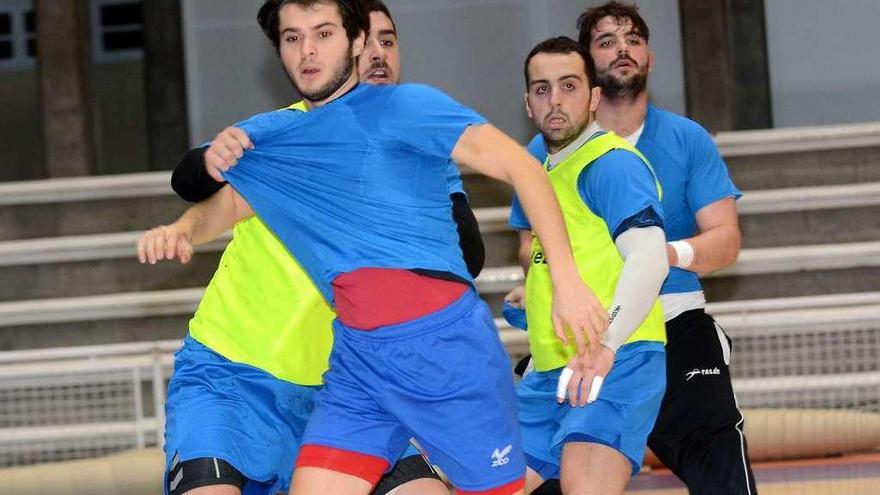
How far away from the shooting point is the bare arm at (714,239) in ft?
12.1

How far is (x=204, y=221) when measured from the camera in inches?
123

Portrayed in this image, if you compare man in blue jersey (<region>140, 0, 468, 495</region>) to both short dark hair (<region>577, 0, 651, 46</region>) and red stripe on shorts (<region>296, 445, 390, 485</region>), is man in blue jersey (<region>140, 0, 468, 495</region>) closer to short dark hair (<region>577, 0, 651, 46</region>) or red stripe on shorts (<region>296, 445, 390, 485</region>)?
red stripe on shorts (<region>296, 445, 390, 485</region>)

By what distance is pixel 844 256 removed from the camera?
348 inches

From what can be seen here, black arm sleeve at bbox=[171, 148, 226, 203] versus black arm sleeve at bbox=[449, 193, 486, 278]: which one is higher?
black arm sleeve at bbox=[171, 148, 226, 203]

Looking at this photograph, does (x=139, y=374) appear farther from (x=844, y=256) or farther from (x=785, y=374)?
(x=844, y=256)

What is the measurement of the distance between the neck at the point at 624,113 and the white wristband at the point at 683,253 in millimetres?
464

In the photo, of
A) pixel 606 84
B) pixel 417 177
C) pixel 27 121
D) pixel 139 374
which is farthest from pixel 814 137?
pixel 27 121

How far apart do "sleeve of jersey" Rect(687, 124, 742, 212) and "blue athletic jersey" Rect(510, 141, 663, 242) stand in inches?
21.4

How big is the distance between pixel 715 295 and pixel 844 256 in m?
0.85

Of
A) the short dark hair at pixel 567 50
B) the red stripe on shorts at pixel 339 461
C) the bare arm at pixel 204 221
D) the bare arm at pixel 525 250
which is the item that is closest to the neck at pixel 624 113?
the short dark hair at pixel 567 50

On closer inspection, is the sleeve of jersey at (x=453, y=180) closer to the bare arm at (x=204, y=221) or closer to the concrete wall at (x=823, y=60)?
the bare arm at (x=204, y=221)

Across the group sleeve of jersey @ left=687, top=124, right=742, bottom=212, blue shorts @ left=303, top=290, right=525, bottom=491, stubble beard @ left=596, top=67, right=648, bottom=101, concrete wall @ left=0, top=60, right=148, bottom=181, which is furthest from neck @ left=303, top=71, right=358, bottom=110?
concrete wall @ left=0, top=60, right=148, bottom=181

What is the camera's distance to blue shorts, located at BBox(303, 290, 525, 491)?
2.89 m

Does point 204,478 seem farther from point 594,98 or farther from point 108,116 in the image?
point 108,116
